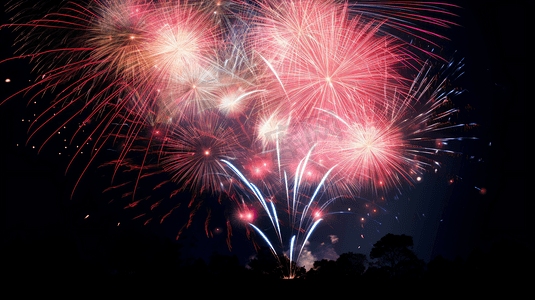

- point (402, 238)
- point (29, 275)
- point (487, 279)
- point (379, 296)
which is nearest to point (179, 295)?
point (29, 275)

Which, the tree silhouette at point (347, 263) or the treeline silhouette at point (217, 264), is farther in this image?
the tree silhouette at point (347, 263)

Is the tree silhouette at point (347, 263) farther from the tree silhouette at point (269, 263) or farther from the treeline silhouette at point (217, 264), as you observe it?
the tree silhouette at point (269, 263)

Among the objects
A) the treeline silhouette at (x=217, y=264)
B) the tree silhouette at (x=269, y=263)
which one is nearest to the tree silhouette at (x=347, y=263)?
the treeline silhouette at (x=217, y=264)

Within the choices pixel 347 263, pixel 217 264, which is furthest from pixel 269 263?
pixel 347 263

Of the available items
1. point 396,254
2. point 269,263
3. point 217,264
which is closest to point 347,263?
point 396,254

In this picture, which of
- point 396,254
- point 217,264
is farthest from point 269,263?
point 396,254

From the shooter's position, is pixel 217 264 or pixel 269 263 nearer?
pixel 217 264

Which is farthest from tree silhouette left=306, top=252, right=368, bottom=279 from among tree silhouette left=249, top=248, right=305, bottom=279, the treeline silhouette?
tree silhouette left=249, top=248, right=305, bottom=279

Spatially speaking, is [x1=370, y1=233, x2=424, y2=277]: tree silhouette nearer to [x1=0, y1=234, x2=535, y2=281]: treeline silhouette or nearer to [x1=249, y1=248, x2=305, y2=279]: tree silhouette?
[x1=0, y1=234, x2=535, y2=281]: treeline silhouette

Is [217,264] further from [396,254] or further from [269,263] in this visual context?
[396,254]
